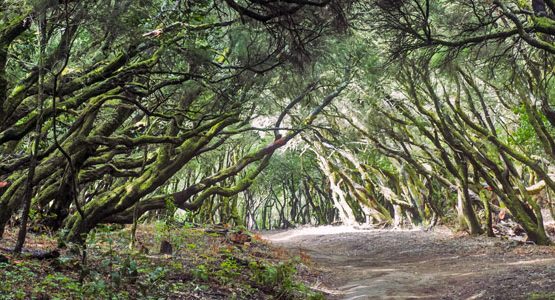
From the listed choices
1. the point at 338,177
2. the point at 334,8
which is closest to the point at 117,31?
the point at 334,8

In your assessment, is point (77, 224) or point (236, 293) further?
point (77, 224)

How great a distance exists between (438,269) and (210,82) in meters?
7.28

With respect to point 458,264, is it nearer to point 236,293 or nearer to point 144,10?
point 236,293

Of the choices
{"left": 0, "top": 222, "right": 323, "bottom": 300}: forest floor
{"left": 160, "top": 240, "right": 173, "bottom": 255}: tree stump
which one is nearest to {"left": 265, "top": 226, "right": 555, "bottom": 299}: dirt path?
{"left": 0, "top": 222, "right": 323, "bottom": 300}: forest floor

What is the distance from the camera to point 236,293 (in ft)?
25.4

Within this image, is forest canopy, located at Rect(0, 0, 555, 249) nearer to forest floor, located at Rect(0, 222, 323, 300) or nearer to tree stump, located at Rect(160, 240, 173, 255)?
forest floor, located at Rect(0, 222, 323, 300)

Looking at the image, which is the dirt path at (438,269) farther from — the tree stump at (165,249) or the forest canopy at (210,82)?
the tree stump at (165,249)

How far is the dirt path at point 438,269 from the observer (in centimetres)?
836

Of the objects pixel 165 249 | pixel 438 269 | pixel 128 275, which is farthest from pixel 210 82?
pixel 438 269

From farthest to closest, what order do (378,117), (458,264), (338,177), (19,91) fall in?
(338,177) < (378,117) < (458,264) < (19,91)

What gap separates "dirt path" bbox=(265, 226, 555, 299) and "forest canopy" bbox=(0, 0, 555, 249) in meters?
1.58

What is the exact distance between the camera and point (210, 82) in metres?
7.94

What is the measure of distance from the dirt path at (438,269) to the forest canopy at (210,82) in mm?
1582

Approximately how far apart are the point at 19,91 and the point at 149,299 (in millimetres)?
3766
